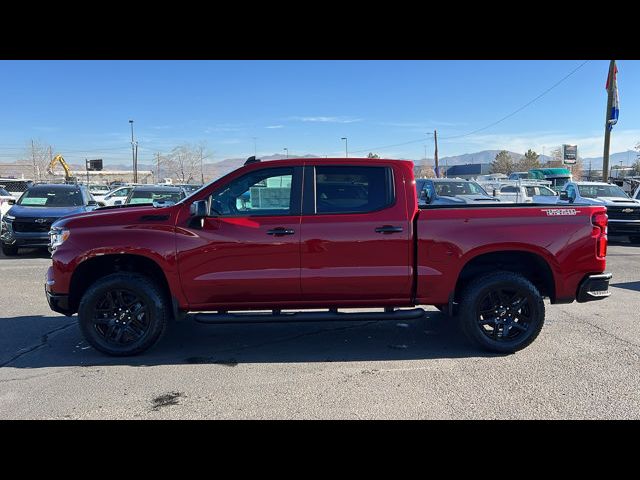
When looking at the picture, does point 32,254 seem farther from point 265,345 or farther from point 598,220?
point 598,220

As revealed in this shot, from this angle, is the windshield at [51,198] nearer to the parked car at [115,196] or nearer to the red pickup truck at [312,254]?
the parked car at [115,196]

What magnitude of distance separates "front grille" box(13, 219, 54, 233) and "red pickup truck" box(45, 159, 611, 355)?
716 centimetres

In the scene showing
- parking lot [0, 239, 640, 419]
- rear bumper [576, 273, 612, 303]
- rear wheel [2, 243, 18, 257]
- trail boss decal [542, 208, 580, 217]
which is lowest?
parking lot [0, 239, 640, 419]

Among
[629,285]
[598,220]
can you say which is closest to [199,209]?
[598,220]

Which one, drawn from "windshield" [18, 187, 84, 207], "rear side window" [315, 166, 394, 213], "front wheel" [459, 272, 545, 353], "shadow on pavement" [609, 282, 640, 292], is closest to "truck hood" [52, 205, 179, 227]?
"rear side window" [315, 166, 394, 213]

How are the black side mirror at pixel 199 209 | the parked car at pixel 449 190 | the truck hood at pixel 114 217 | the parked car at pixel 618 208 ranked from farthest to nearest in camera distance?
1. the parked car at pixel 449 190
2. the parked car at pixel 618 208
3. the truck hood at pixel 114 217
4. the black side mirror at pixel 199 209

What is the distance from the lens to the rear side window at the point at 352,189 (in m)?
4.73

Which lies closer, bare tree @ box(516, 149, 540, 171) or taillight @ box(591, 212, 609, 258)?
taillight @ box(591, 212, 609, 258)

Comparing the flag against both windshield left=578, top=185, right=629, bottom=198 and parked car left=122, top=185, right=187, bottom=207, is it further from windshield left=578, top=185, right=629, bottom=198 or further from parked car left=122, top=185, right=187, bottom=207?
parked car left=122, top=185, right=187, bottom=207

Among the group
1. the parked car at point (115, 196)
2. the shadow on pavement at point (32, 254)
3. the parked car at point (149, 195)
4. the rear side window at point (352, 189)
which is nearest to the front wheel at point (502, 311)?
the rear side window at point (352, 189)

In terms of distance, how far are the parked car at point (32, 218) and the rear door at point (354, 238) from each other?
8.02 meters

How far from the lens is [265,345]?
515 cm

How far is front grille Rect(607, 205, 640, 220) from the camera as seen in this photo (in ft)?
44.8
